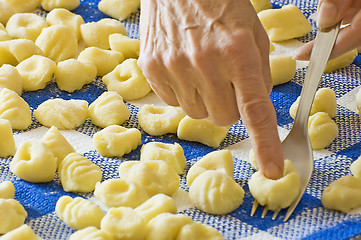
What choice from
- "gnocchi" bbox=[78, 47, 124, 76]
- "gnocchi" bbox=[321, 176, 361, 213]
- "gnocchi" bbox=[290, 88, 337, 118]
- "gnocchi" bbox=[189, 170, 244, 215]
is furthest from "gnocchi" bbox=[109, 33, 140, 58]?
"gnocchi" bbox=[321, 176, 361, 213]

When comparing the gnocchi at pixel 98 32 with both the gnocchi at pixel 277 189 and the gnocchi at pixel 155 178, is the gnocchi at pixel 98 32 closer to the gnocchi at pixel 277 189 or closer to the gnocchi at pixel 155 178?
the gnocchi at pixel 155 178

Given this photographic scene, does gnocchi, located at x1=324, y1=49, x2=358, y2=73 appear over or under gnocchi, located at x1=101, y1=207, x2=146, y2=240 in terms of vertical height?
under

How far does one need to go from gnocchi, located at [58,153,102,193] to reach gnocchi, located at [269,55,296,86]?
0.51 metres

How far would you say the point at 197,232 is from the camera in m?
0.98

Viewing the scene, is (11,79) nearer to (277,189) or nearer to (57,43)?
(57,43)

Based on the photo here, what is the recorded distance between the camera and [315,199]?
1107 mm

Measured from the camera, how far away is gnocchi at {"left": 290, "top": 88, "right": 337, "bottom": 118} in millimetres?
1332

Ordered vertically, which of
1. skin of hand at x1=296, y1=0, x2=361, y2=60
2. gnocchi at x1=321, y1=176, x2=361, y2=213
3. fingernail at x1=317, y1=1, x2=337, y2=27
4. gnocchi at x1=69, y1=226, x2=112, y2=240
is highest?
fingernail at x1=317, y1=1, x2=337, y2=27

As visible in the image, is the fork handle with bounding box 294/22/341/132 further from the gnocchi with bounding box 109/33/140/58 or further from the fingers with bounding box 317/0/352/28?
the gnocchi with bounding box 109/33/140/58

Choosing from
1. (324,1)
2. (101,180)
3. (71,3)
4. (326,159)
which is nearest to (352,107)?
(326,159)

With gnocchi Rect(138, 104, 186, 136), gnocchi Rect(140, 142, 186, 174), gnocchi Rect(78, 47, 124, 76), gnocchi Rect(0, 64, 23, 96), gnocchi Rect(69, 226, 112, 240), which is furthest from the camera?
gnocchi Rect(78, 47, 124, 76)

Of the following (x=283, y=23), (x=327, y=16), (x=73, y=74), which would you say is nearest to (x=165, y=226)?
(x=327, y=16)

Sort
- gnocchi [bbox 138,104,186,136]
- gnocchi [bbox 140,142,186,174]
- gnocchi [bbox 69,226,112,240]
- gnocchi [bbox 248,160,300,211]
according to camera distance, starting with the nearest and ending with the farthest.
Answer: gnocchi [bbox 69,226,112,240] < gnocchi [bbox 248,160,300,211] < gnocchi [bbox 140,142,186,174] < gnocchi [bbox 138,104,186,136]

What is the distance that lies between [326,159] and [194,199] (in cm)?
30
